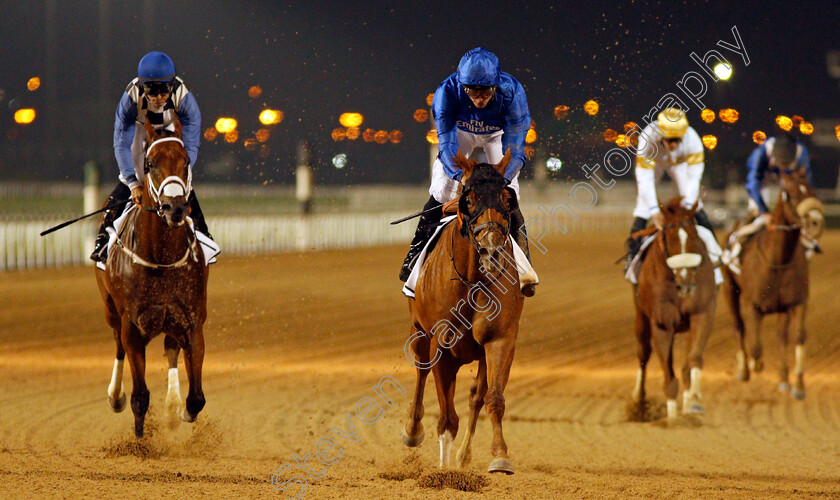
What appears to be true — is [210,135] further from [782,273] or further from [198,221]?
[198,221]

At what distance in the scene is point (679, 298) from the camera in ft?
27.6

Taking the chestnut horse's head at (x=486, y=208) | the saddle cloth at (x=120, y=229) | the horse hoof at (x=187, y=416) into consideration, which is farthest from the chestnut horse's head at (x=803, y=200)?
the horse hoof at (x=187, y=416)

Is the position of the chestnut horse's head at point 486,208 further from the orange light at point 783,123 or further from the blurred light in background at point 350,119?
the blurred light in background at point 350,119

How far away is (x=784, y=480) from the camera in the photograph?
588 cm

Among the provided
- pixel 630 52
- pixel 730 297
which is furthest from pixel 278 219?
pixel 630 52

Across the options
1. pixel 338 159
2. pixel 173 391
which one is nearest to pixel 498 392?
pixel 173 391

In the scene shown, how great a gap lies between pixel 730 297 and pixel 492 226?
8.15m

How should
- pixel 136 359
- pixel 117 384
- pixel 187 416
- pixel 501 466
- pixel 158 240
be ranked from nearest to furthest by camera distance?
pixel 501 466 → pixel 158 240 → pixel 136 359 → pixel 187 416 → pixel 117 384

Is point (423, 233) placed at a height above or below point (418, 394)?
above

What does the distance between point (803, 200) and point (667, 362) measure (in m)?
3.27

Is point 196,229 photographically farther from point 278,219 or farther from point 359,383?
point 278,219

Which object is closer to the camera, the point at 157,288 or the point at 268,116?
the point at 157,288

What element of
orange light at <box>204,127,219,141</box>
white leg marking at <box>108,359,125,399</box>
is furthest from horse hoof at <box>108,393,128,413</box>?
orange light at <box>204,127,219,141</box>

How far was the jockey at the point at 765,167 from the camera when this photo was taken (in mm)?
10523
